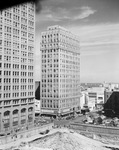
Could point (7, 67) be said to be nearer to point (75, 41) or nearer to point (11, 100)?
point (11, 100)

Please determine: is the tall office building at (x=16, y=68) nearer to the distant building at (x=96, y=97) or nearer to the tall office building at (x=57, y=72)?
the tall office building at (x=57, y=72)

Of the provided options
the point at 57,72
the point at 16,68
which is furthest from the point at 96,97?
the point at 16,68

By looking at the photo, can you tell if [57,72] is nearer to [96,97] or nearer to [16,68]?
[16,68]

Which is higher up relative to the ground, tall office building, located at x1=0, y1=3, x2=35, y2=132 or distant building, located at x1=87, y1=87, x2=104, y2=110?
tall office building, located at x1=0, y1=3, x2=35, y2=132

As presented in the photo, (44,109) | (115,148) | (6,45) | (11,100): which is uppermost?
(6,45)

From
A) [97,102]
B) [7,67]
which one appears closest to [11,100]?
[7,67]

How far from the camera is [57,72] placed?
134 feet

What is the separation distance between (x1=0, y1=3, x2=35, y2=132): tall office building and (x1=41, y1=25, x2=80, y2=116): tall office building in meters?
8.04

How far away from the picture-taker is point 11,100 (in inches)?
1171

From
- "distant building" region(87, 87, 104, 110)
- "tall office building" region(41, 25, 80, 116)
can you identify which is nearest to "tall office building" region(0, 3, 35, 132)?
"tall office building" region(41, 25, 80, 116)

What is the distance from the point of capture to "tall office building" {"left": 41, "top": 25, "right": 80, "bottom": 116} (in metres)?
41.1

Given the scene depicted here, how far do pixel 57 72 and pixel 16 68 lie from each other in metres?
11.6

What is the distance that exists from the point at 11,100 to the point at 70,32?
22.1 meters

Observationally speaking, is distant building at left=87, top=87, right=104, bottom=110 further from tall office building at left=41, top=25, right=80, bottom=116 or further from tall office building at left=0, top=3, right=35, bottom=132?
tall office building at left=0, top=3, right=35, bottom=132
